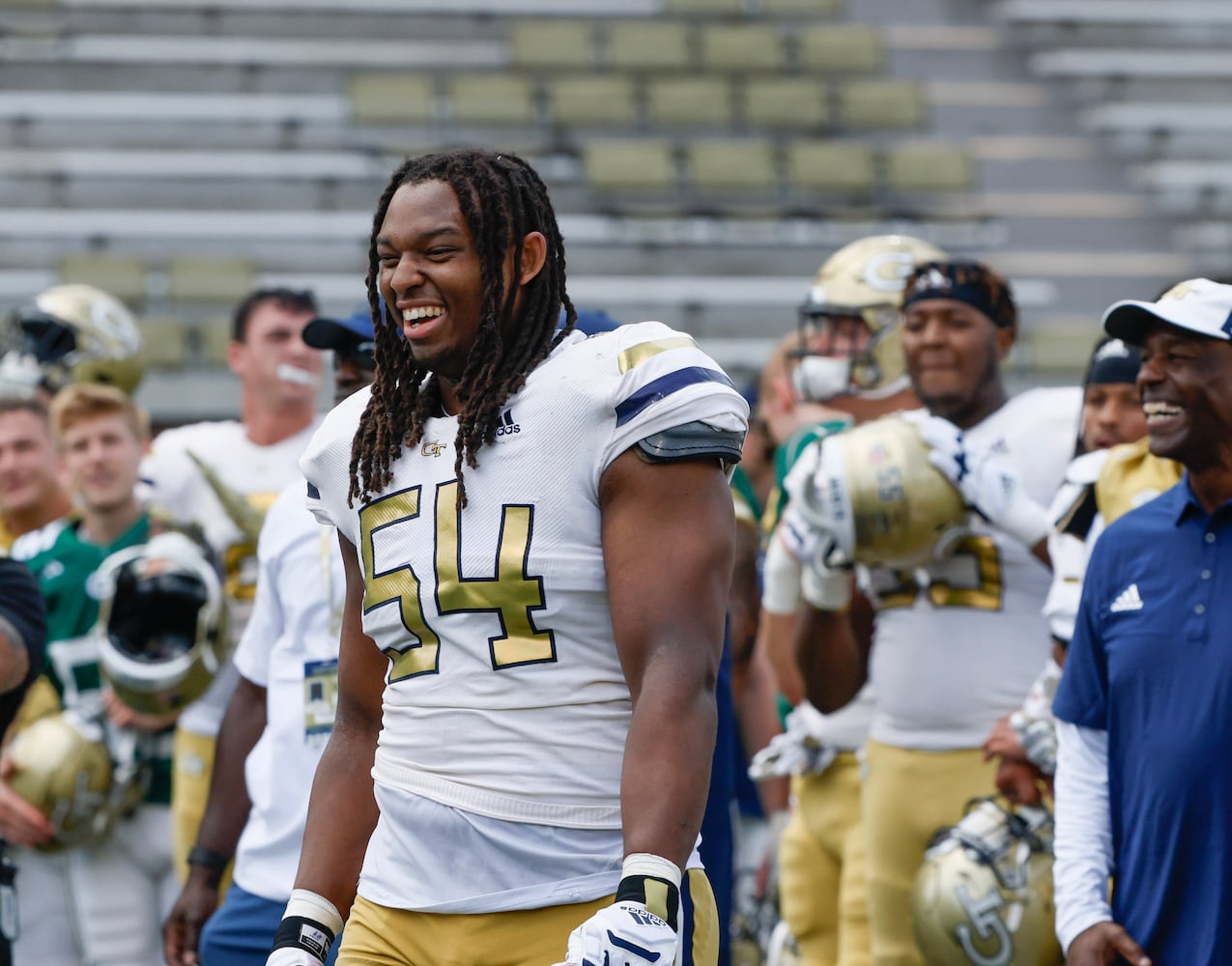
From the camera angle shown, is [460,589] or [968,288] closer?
[460,589]

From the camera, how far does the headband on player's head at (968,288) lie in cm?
492

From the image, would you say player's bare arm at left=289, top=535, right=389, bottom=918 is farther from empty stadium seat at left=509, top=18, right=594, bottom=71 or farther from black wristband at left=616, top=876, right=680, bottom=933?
empty stadium seat at left=509, top=18, right=594, bottom=71

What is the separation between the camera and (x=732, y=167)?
14594mm

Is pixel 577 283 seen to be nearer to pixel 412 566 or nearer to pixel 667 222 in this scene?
pixel 667 222

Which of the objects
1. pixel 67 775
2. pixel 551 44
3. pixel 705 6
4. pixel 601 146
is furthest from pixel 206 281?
pixel 67 775

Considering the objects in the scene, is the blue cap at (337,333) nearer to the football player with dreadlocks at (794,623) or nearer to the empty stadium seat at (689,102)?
the football player with dreadlocks at (794,623)

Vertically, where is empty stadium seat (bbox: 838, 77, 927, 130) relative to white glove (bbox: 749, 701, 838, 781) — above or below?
above

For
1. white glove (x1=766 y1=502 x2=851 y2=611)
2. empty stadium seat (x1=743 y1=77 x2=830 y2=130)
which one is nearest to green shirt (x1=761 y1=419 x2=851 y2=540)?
white glove (x1=766 y1=502 x2=851 y2=611)

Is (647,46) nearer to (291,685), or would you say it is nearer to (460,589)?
(291,685)

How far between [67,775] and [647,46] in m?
11.2

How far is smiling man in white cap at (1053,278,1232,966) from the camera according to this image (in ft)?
10.00

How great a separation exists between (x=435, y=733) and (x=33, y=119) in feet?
42.2

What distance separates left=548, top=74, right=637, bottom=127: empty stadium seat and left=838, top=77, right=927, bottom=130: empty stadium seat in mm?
1737

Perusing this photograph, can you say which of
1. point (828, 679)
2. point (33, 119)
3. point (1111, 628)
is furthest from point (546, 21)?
point (1111, 628)
